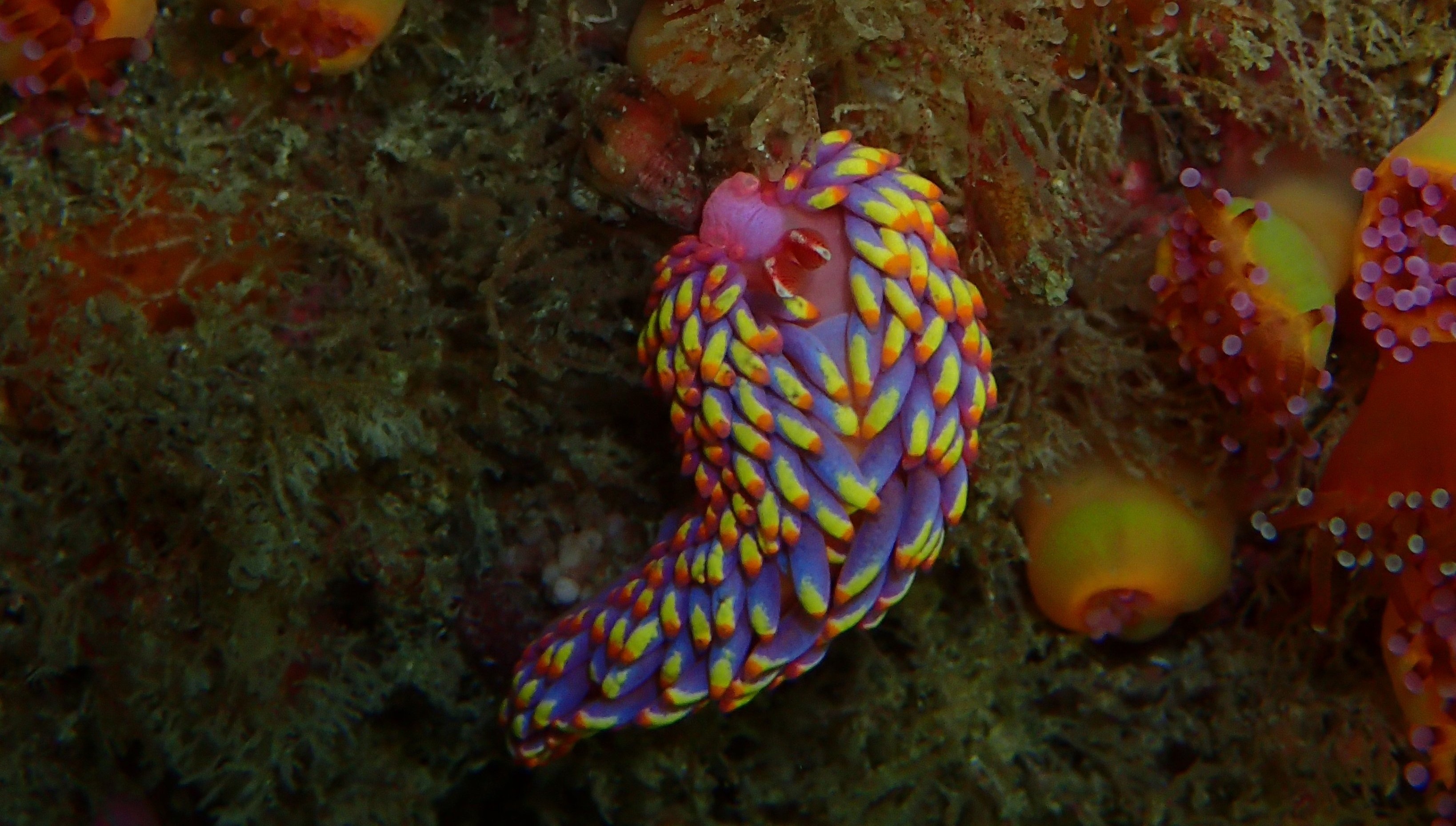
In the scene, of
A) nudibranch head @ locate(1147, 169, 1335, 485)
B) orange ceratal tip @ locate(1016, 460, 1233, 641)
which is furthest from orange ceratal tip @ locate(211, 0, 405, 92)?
orange ceratal tip @ locate(1016, 460, 1233, 641)

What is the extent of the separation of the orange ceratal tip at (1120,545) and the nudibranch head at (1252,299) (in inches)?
15.8

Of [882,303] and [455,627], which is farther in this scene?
[455,627]

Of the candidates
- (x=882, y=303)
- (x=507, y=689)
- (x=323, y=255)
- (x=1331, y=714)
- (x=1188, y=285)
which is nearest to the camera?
(x=882, y=303)

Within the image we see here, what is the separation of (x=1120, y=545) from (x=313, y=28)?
2.68 m

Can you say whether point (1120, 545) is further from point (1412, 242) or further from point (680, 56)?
point (680, 56)

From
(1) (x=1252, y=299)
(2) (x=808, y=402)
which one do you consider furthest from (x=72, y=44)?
(1) (x=1252, y=299)

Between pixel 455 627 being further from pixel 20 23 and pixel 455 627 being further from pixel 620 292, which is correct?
pixel 20 23

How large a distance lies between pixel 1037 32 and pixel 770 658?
1.64 meters

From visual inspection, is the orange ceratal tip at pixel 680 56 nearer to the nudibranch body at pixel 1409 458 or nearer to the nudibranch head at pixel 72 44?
the nudibranch head at pixel 72 44

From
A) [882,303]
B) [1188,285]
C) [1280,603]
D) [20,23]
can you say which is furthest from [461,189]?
[1280,603]

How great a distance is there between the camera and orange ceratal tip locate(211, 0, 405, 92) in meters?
2.26

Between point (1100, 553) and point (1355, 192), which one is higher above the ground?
point (1355, 192)

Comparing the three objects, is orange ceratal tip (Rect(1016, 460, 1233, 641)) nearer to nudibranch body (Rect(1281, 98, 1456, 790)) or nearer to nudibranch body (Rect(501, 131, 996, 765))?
nudibranch body (Rect(1281, 98, 1456, 790))

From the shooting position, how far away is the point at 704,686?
2.33m
